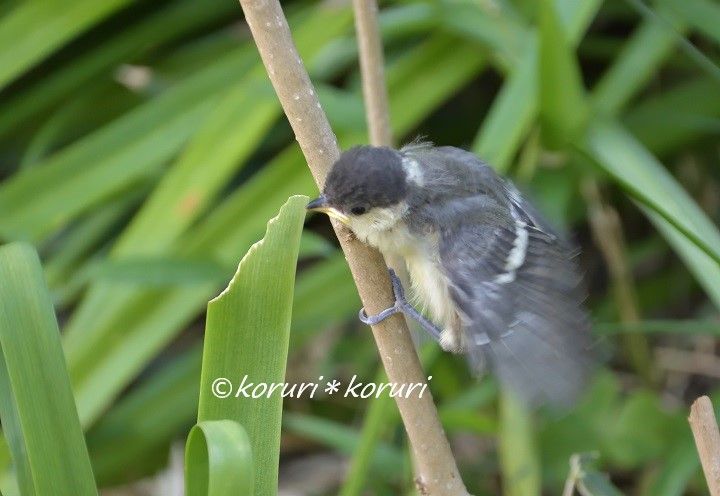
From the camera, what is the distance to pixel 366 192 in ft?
2.76

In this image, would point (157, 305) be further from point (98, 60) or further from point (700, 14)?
point (700, 14)

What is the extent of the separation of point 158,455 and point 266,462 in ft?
2.62

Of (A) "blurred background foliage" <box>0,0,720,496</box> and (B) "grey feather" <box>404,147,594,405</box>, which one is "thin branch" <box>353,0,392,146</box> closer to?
(B) "grey feather" <box>404,147,594,405</box>

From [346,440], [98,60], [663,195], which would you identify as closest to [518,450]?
[346,440]

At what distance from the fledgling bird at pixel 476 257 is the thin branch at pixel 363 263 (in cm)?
2

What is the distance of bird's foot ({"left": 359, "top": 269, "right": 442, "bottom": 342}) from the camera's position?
0.73m

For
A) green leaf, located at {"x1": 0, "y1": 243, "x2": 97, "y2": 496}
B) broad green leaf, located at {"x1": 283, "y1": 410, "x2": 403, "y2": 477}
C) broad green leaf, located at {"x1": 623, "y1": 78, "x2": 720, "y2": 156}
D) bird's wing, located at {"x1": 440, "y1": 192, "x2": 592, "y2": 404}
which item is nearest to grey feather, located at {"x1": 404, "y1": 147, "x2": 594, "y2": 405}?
bird's wing, located at {"x1": 440, "y1": 192, "x2": 592, "y2": 404}

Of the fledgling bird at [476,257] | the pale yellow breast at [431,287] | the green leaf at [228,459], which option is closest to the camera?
the green leaf at [228,459]

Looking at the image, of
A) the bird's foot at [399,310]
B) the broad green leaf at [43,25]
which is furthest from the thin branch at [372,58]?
the broad green leaf at [43,25]

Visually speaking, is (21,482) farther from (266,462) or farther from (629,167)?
(629,167)

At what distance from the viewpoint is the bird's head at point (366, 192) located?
0.81 m

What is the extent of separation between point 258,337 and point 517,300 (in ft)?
0.82

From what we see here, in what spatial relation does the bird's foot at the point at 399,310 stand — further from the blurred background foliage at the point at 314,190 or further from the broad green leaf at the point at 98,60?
the broad green leaf at the point at 98,60

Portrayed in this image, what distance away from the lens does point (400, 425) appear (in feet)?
4.53
